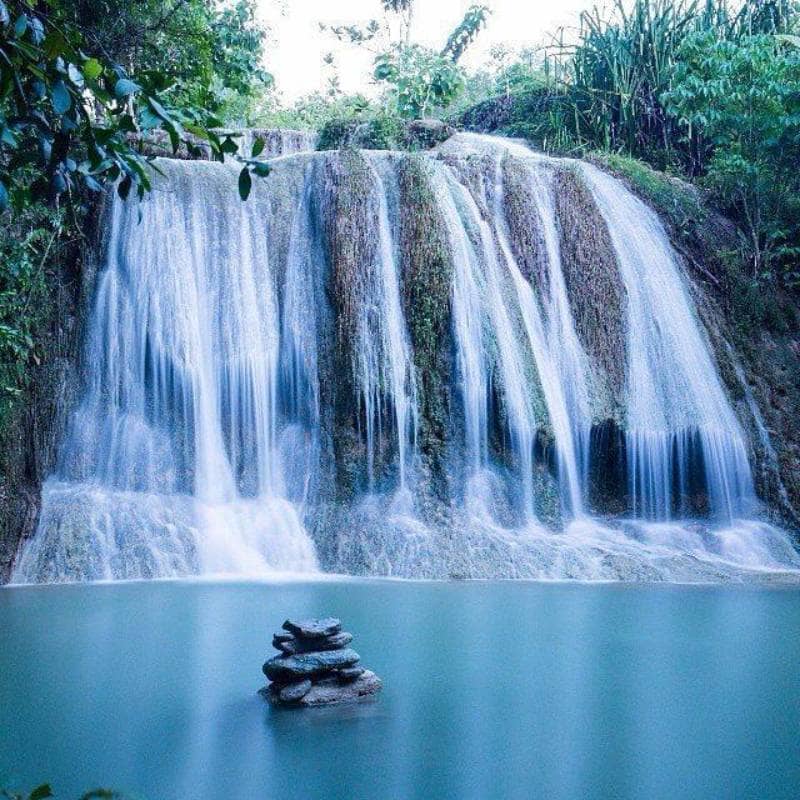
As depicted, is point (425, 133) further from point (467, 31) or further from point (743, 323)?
point (467, 31)

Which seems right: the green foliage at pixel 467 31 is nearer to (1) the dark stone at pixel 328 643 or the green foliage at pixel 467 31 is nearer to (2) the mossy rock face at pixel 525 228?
(2) the mossy rock face at pixel 525 228

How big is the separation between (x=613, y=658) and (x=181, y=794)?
3.16m

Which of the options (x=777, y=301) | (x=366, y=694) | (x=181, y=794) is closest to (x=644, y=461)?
(x=777, y=301)

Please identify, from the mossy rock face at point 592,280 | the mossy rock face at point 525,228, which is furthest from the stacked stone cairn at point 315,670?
the mossy rock face at point 525,228

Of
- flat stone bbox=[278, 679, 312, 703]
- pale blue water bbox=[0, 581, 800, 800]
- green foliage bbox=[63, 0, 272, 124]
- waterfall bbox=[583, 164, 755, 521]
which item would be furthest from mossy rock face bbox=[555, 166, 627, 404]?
flat stone bbox=[278, 679, 312, 703]

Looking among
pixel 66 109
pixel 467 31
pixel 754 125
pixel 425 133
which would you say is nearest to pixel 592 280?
pixel 754 125

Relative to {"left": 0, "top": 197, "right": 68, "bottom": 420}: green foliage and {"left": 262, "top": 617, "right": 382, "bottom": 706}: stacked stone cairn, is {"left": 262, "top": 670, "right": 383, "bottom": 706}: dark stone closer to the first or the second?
{"left": 262, "top": 617, "right": 382, "bottom": 706}: stacked stone cairn

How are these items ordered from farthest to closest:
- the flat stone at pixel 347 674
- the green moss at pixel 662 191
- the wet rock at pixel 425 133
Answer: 1. the wet rock at pixel 425 133
2. the green moss at pixel 662 191
3. the flat stone at pixel 347 674

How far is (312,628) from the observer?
4797mm

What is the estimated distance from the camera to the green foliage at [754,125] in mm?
14266

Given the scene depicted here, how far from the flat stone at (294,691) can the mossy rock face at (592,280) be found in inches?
333

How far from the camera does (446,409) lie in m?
11.8

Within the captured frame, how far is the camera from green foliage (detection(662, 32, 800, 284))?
14266 mm

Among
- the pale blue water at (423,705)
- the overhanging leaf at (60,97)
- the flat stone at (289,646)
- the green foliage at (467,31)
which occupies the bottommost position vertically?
the pale blue water at (423,705)
